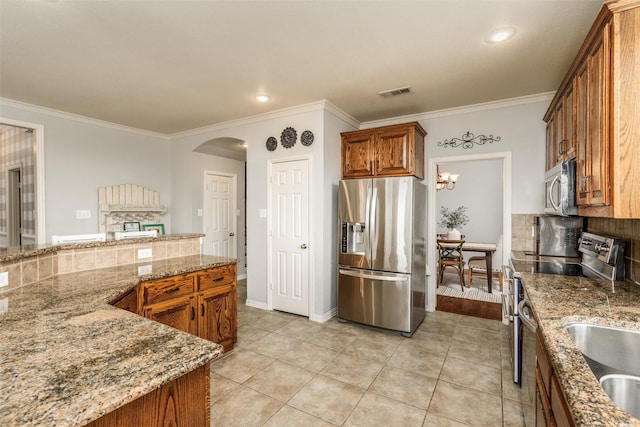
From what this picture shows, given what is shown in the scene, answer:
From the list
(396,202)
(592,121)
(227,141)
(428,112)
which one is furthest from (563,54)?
(227,141)

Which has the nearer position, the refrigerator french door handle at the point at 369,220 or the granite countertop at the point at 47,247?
the granite countertop at the point at 47,247

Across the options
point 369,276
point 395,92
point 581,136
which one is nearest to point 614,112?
point 581,136

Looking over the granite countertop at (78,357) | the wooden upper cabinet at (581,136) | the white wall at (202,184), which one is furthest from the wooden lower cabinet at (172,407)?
the white wall at (202,184)

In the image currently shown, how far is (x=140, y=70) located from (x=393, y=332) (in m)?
3.57

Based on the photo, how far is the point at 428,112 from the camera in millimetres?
3836

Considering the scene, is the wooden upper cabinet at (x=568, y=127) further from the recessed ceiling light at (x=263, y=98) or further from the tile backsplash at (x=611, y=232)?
the recessed ceiling light at (x=263, y=98)

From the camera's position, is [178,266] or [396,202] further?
[396,202]

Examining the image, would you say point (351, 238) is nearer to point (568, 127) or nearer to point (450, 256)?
point (568, 127)

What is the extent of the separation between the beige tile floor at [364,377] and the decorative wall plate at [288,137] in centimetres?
216

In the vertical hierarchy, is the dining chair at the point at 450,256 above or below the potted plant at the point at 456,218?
below

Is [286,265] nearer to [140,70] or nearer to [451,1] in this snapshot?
[140,70]

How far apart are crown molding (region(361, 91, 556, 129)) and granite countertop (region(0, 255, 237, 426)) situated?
365 cm

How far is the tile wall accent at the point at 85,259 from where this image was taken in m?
1.79

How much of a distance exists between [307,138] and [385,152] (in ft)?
3.05
